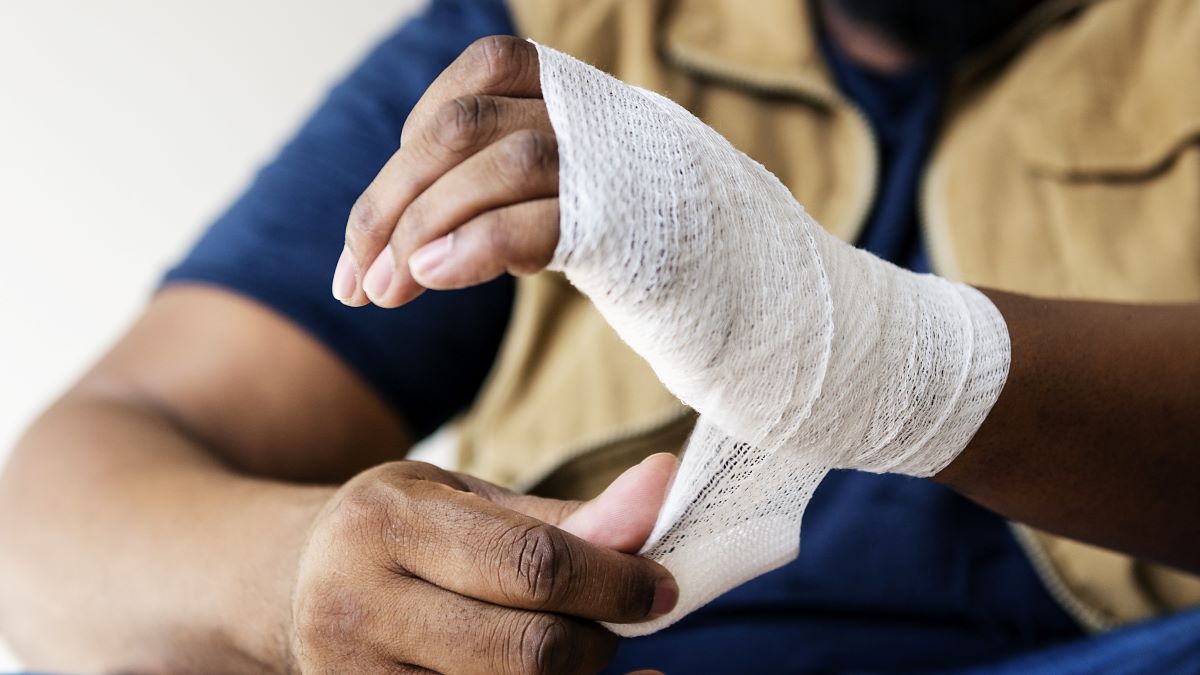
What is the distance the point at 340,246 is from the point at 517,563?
46cm

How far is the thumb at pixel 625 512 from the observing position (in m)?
0.43

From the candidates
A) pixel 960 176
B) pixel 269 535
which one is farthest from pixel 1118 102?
pixel 269 535

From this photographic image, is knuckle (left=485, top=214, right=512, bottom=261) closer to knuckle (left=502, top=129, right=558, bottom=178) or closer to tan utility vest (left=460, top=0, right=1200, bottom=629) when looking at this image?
knuckle (left=502, top=129, right=558, bottom=178)

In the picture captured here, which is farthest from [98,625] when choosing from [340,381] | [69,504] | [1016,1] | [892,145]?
[1016,1]

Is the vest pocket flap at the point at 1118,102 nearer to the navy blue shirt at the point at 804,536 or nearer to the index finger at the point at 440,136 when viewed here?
the navy blue shirt at the point at 804,536

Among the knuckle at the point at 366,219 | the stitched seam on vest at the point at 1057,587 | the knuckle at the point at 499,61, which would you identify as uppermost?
the knuckle at the point at 499,61

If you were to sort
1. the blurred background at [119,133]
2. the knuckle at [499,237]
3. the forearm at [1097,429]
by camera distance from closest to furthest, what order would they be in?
the knuckle at [499,237]
the forearm at [1097,429]
the blurred background at [119,133]

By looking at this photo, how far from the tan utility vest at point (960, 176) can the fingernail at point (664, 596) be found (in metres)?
0.33

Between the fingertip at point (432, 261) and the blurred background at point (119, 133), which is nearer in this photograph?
the fingertip at point (432, 261)

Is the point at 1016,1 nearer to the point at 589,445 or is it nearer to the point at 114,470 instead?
the point at 589,445

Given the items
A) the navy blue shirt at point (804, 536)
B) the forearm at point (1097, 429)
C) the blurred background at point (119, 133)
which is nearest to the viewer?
the forearm at point (1097, 429)

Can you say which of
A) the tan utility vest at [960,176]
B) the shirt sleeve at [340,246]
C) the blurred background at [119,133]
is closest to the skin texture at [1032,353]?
the tan utility vest at [960,176]

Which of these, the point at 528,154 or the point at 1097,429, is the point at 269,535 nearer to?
the point at 528,154

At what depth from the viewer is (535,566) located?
0.39 m
